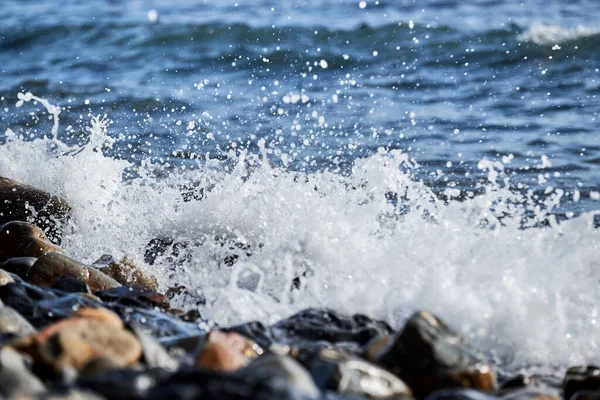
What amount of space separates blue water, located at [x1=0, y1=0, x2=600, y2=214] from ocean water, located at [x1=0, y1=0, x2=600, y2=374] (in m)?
0.03

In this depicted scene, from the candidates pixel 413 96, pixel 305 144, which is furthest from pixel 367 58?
pixel 305 144

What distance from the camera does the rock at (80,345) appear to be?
2.90 meters

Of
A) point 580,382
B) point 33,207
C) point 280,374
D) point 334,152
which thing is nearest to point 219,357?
point 280,374

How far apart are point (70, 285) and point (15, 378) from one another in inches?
71.3

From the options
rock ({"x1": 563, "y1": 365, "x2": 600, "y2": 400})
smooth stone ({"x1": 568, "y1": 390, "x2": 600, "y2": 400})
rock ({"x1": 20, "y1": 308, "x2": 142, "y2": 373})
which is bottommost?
rock ({"x1": 563, "y1": 365, "x2": 600, "y2": 400})

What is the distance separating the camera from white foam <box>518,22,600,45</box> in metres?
11.0

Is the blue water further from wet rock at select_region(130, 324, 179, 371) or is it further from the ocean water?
wet rock at select_region(130, 324, 179, 371)

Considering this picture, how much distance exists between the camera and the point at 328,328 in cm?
398

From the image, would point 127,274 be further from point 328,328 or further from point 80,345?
point 80,345

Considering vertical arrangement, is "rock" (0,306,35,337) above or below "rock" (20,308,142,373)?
below

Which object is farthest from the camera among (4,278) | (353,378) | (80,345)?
(4,278)

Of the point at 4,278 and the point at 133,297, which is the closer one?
the point at 4,278

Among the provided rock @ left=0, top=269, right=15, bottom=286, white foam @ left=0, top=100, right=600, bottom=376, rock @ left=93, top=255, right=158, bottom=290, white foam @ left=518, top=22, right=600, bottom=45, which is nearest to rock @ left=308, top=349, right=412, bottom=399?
white foam @ left=0, top=100, right=600, bottom=376

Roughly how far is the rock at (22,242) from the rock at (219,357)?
7.54 ft
